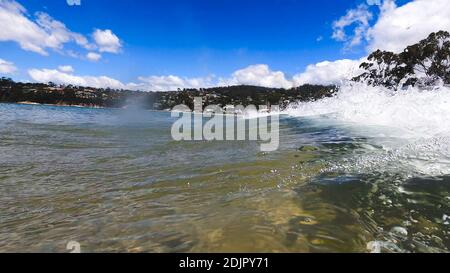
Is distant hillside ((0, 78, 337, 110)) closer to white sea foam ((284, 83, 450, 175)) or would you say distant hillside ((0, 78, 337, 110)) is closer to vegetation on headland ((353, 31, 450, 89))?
vegetation on headland ((353, 31, 450, 89))

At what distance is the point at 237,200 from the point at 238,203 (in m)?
0.14

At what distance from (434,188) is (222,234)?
9.66 feet

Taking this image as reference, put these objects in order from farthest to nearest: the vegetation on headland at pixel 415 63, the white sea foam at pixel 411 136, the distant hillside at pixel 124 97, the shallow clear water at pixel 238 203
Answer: the distant hillside at pixel 124 97 < the vegetation on headland at pixel 415 63 < the white sea foam at pixel 411 136 < the shallow clear water at pixel 238 203

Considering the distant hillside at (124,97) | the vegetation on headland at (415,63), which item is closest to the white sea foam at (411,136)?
the vegetation on headland at (415,63)

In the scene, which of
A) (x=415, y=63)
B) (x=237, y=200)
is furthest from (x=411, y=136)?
(x=415, y=63)

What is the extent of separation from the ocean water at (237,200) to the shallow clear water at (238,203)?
0.01 metres

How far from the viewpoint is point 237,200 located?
412 cm

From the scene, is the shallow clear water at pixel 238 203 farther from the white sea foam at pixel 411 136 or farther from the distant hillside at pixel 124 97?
the distant hillside at pixel 124 97

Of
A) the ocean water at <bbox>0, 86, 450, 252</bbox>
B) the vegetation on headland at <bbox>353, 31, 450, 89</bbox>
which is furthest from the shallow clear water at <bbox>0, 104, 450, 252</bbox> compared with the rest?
the vegetation on headland at <bbox>353, 31, 450, 89</bbox>

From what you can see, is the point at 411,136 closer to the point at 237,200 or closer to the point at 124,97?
the point at 237,200

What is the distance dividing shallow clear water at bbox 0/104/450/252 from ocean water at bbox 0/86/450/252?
0.01 metres

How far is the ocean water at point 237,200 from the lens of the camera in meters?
2.95

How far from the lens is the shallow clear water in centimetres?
295
